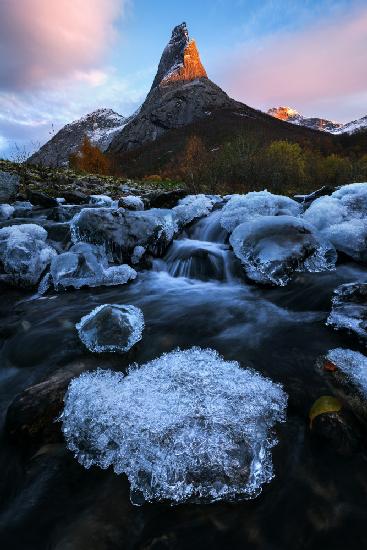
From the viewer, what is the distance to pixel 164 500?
2254mm

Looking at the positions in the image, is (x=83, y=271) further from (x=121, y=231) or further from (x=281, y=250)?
(x=281, y=250)

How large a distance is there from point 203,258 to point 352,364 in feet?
13.7

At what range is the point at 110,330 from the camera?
13.5 feet

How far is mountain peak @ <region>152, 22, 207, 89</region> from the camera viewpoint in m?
149

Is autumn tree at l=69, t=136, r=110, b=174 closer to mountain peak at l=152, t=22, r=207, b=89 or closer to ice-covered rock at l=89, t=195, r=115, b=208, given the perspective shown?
ice-covered rock at l=89, t=195, r=115, b=208

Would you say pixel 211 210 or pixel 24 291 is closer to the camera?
pixel 24 291

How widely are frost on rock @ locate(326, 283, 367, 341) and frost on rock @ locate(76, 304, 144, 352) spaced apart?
2421mm

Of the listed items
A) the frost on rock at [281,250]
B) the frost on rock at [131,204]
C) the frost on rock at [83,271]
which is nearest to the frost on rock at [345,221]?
the frost on rock at [281,250]

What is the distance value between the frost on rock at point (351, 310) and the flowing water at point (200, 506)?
15 cm

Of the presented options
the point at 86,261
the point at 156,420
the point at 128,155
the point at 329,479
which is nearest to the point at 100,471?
the point at 156,420

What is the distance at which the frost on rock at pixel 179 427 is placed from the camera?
230cm

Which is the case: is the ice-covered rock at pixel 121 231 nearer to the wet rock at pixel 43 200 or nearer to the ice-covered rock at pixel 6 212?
the ice-covered rock at pixel 6 212

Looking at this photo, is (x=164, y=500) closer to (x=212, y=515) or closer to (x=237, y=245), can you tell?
(x=212, y=515)

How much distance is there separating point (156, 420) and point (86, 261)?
14.6ft
